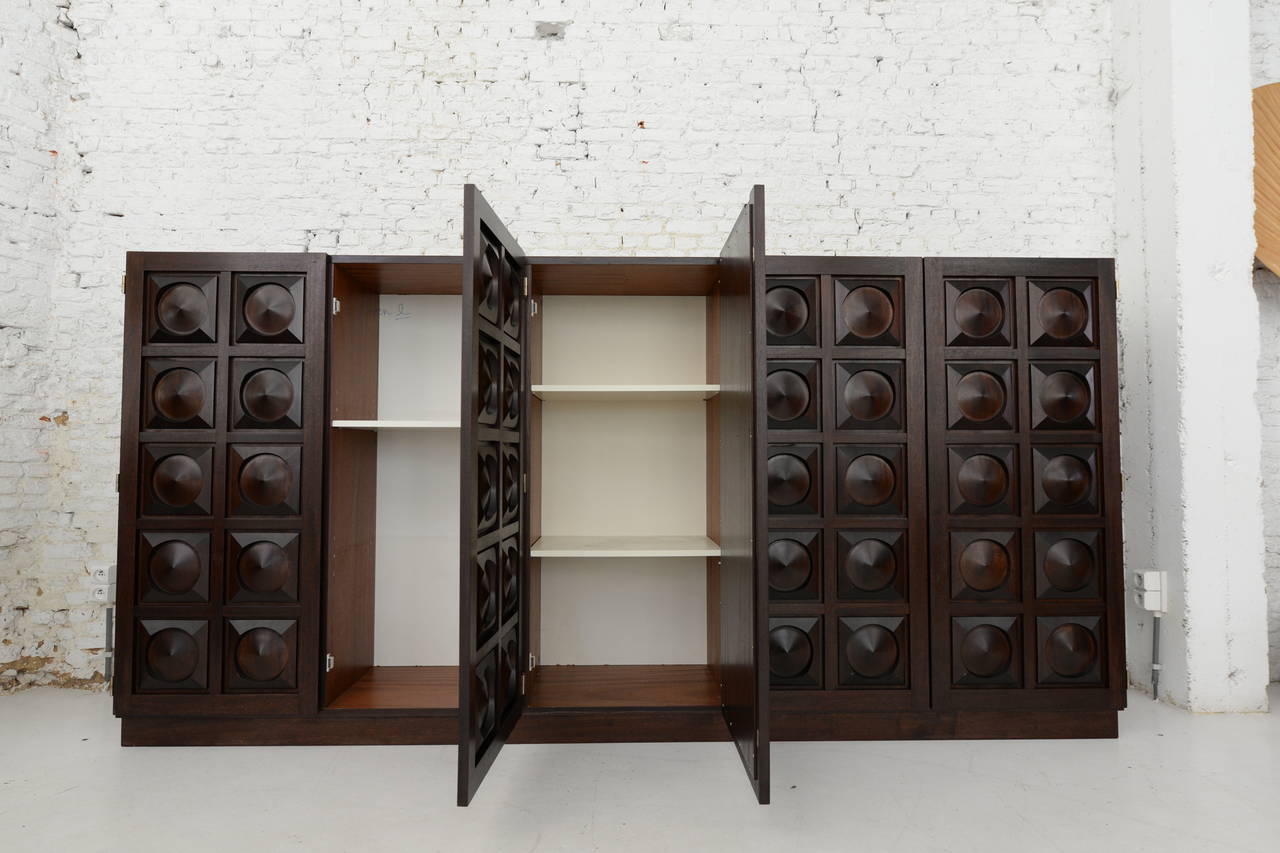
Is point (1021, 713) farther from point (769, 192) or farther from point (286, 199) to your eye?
point (286, 199)

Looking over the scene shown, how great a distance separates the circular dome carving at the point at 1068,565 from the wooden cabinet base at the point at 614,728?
0.47m

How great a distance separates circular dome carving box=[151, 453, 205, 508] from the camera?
242 cm

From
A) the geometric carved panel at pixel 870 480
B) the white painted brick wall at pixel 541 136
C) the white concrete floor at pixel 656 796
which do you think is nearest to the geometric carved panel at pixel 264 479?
the white concrete floor at pixel 656 796

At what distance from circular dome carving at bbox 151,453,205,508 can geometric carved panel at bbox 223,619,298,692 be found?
1.52ft

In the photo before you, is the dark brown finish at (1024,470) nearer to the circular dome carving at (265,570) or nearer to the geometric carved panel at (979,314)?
the geometric carved panel at (979,314)

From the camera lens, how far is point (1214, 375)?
2.79 metres

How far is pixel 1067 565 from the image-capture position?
250 cm

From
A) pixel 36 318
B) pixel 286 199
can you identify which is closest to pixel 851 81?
pixel 286 199

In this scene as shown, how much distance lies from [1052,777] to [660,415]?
1905 millimetres

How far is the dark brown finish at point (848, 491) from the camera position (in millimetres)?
2463

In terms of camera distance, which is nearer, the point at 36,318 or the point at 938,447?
the point at 938,447

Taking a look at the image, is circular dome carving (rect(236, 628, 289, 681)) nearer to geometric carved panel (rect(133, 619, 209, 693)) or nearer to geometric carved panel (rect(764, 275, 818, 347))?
geometric carved panel (rect(133, 619, 209, 693))

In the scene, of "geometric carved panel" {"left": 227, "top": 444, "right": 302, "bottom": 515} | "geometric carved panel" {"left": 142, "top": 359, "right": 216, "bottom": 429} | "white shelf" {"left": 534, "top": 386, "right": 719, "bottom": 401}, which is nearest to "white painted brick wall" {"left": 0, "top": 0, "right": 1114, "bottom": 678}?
"white shelf" {"left": 534, "top": 386, "right": 719, "bottom": 401}

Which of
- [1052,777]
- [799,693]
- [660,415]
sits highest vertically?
[660,415]
